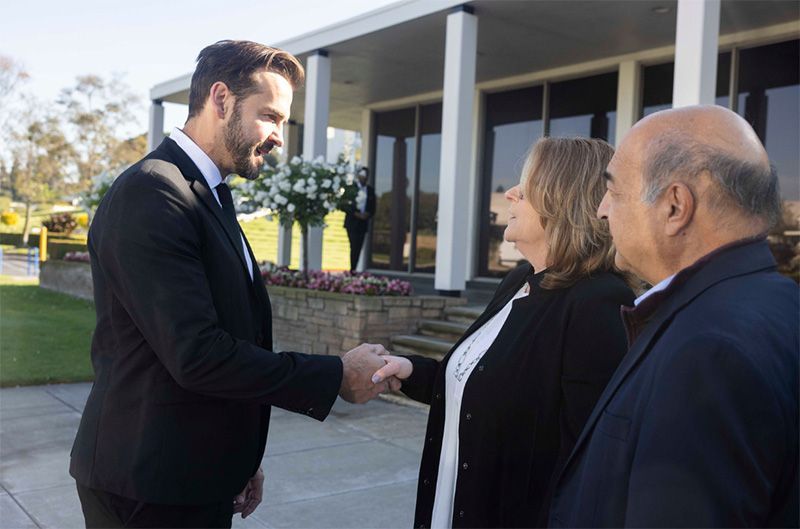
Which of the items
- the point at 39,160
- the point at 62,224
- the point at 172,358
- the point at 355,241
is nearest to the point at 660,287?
the point at 172,358

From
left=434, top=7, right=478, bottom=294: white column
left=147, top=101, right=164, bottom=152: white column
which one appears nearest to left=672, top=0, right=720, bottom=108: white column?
left=434, top=7, right=478, bottom=294: white column

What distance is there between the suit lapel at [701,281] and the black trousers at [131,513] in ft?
4.04

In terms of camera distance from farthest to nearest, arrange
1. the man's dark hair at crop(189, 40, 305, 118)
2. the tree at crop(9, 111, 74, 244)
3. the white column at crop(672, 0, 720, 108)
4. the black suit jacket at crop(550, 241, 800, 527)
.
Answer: the tree at crop(9, 111, 74, 244) → the white column at crop(672, 0, 720, 108) → the man's dark hair at crop(189, 40, 305, 118) → the black suit jacket at crop(550, 241, 800, 527)

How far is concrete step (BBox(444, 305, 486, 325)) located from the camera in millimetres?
8555

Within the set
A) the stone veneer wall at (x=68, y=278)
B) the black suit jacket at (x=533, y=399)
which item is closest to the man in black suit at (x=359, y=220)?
the stone veneer wall at (x=68, y=278)

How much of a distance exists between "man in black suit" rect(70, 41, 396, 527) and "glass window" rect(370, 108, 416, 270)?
1290 centimetres

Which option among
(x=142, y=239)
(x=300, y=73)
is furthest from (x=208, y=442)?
(x=300, y=73)

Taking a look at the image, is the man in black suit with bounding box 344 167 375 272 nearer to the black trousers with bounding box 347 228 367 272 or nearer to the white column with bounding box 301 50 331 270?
the black trousers with bounding box 347 228 367 272

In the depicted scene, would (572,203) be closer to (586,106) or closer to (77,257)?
(586,106)

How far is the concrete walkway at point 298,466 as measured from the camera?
4.12 meters

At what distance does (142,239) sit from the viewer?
1.80 m

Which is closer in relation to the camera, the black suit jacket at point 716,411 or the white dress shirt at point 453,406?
the black suit jacket at point 716,411

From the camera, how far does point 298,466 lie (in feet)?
16.6

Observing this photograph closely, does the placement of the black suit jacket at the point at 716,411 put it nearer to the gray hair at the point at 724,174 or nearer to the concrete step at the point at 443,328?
the gray hair at the point at 724,174
